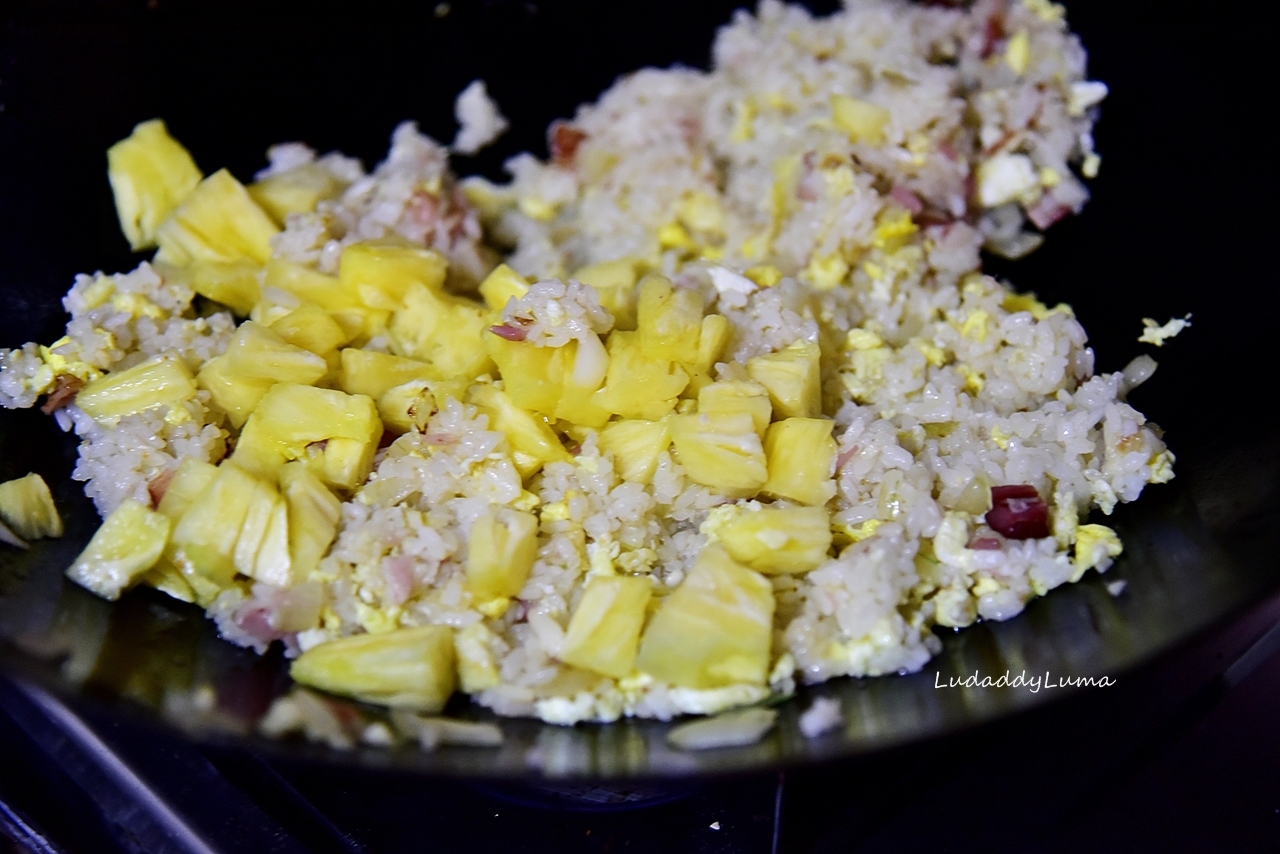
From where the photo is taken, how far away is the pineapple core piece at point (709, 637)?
1.52 metres

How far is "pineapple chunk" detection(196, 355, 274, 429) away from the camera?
1.84m

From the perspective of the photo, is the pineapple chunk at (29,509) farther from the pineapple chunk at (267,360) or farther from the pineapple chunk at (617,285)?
the pineapple chunk at (617,285)

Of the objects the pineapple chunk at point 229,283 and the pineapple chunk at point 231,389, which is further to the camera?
the pineapple chunk at point 229,283

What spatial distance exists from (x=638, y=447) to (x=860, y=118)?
1.05m

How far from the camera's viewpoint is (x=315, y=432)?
5.81ft

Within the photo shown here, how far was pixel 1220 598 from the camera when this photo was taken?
150 cm

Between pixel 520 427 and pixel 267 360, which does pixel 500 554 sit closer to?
pixel 520 427

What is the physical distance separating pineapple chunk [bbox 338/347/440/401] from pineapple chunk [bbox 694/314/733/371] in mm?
545

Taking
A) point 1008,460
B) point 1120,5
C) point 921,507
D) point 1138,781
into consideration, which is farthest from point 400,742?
point 1120,5

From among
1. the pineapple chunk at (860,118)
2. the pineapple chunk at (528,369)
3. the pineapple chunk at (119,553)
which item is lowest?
the pineapple chunk at (119,553)

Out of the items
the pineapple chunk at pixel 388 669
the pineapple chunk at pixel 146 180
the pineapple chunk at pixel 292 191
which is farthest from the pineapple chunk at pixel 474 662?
the pineapple chunk at pixel 146 180

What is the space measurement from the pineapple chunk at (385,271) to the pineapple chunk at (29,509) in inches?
27.2

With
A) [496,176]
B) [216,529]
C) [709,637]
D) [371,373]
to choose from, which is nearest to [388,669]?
[216,529]

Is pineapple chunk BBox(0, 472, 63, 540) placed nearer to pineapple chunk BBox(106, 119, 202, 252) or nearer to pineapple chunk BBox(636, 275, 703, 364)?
pineapple chunk BBox(106, 119, 202, 252)
